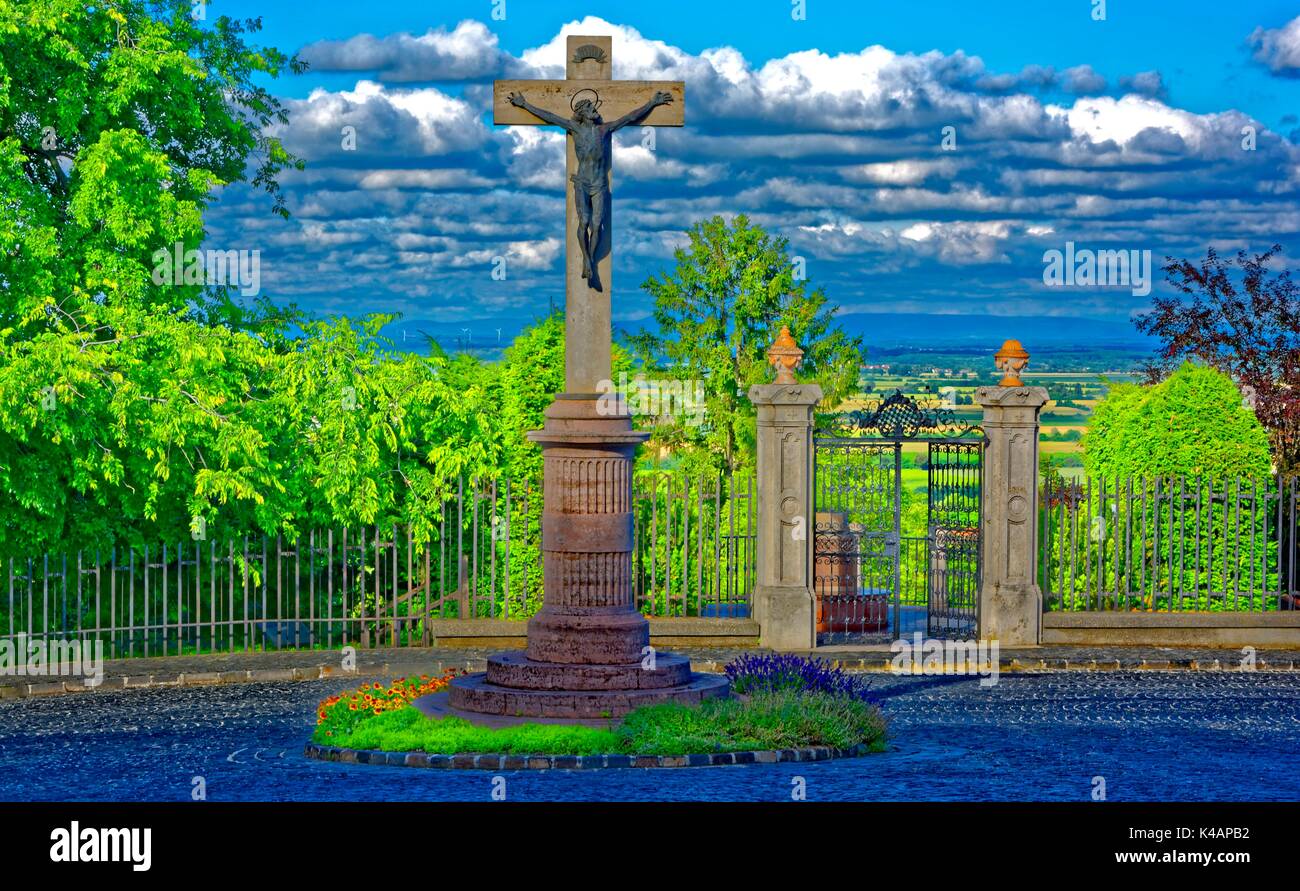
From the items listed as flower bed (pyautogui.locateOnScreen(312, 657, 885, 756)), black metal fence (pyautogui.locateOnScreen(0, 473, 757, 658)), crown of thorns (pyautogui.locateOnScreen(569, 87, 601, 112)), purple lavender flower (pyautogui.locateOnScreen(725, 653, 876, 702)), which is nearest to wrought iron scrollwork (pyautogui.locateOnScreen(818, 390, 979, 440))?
black metal fence (pyautogui.locateOnScreen(0, 473, 757, 658))

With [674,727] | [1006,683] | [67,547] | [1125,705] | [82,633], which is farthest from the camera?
[67,547]

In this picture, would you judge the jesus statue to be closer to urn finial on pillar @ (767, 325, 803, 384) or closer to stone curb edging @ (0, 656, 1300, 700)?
stone curb edging @ (0, 656, 1300, 700)

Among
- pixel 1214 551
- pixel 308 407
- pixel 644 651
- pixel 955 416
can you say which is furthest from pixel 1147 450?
pixel 644 651

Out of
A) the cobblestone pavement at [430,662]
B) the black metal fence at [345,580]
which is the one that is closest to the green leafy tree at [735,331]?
the black metal fence at [345,580]

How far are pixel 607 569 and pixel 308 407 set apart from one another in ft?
33.2

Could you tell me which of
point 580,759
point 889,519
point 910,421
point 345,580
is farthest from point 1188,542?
point 580,759

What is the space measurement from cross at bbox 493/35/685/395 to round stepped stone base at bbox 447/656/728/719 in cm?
217

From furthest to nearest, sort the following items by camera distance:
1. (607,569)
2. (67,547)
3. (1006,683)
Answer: (67,547) < (1006,683) < (607,569)

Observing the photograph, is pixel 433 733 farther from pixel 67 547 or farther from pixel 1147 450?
pixel 1147 450

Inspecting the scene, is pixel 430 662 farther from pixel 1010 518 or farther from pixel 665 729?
pixel 1010 518

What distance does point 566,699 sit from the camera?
1295cm

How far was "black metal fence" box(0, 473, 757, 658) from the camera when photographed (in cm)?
1875

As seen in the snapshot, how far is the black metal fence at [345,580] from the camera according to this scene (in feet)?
61.5

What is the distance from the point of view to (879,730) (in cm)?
1290
